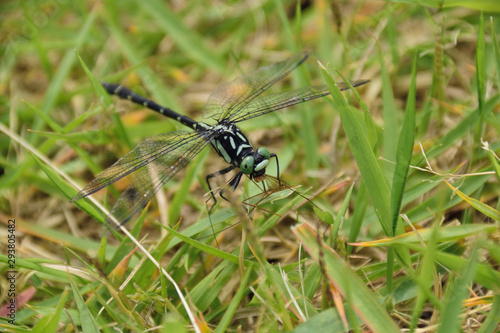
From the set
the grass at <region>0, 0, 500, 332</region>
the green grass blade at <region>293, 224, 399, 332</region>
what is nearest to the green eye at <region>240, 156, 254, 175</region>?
the grass at <region>0, 0, 500, 332</region>

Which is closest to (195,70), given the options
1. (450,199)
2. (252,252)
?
(252,252)

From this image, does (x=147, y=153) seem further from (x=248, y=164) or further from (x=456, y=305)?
(x=456, y=305)

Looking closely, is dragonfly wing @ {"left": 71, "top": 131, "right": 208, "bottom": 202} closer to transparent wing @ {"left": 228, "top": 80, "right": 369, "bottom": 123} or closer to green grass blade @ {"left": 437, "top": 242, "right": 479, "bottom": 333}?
transparent wing @ {"left": 228, "top": 80, "right": 369, "bottom": 123}

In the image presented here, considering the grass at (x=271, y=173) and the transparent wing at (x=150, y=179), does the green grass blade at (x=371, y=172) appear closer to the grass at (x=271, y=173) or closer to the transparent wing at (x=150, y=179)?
the grass at (x=271, y=173)

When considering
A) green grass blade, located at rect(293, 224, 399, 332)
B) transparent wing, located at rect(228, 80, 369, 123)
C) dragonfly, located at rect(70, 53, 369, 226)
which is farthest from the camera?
transparent wing, located at rect(228, 80, 369, 123)

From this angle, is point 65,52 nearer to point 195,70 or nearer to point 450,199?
point 195,70

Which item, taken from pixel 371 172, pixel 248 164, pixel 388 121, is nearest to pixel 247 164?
pixel 248 164

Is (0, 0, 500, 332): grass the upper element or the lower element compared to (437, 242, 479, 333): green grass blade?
upper
